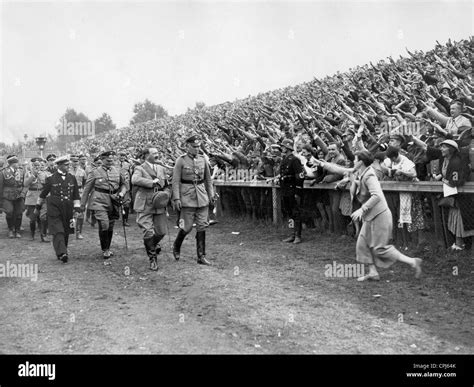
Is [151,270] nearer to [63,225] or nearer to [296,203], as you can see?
[63,225]

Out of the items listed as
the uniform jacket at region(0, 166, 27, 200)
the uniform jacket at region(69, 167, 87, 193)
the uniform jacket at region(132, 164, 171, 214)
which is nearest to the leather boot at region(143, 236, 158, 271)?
the uniform jacket at region(132, 164, 171, 214)

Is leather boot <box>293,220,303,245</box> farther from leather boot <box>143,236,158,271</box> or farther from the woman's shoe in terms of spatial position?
leather boot <box>143,236,158,271</box>

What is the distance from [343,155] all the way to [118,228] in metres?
6.43

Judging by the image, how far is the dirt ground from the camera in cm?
483

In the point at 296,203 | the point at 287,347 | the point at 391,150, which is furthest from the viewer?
the point at 296,203

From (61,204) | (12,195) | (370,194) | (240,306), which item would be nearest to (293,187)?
(370,194)

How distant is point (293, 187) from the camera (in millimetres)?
9734

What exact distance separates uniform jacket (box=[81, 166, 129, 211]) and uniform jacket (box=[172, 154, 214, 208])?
153 centimetres

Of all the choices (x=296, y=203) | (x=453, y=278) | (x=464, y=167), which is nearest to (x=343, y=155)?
(x=296, y=203)

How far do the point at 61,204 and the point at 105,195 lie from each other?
0.79m

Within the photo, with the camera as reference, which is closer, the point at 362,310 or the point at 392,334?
the point at 392,334

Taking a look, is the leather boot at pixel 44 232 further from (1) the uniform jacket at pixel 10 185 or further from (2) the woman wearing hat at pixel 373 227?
(2) the woman wearing hat at pixel 373 227

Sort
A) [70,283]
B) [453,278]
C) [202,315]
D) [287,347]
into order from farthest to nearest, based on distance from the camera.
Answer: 1. [70,283]
2. [453,278]
3. [202,315]
4. [287,347]

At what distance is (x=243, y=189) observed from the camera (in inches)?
492
